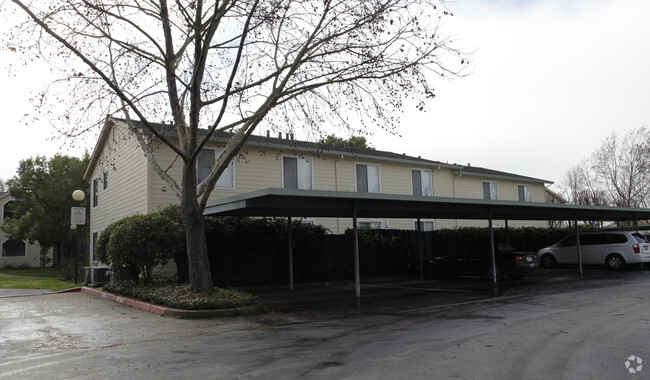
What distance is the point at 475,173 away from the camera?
28.7 metres

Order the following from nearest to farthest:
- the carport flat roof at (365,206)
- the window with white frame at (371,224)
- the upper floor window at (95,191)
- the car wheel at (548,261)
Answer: the carport flat roof at (365,206), the window with white frame at (371,224), the car wheel at (548,261), the upper floor window at (95,191)

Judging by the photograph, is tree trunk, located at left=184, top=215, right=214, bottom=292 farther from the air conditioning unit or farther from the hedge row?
the air conditioning unit

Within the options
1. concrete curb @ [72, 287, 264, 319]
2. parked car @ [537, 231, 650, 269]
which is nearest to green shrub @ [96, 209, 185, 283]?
concrete curb @ [72, 287, 264, 319]

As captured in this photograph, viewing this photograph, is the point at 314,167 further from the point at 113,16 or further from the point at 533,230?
the point at 533,230

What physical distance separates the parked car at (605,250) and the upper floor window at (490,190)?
19.5 ft

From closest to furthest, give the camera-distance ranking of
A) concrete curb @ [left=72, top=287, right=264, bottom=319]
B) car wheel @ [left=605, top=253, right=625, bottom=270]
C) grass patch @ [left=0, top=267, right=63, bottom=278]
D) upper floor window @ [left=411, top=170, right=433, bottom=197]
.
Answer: concrete curb @ [left=72, top=287, right=264, bottom=319], car wheel @ [left=605, top=253, right=625, bottom=270], upper floor window @ [left=411, top=170, right=433, bottom=197], grass patch @ [left=0, top=267, right=63, bottom=278]

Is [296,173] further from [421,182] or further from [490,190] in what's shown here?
[490,190]

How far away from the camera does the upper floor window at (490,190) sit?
29.5 m

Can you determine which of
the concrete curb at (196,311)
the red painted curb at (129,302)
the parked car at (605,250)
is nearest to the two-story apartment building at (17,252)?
the red painted curb at (129,302)

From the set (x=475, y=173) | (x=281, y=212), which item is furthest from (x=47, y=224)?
(x=475, y=173)

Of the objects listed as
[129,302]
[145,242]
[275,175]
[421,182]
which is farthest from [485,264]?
[129,302]

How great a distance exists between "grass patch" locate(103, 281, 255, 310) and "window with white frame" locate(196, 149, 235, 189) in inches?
224

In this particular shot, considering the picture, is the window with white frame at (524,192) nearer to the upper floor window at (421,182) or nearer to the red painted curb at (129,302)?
the upper floor window at (421,182)

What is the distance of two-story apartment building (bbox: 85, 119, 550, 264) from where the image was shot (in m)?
18.0
